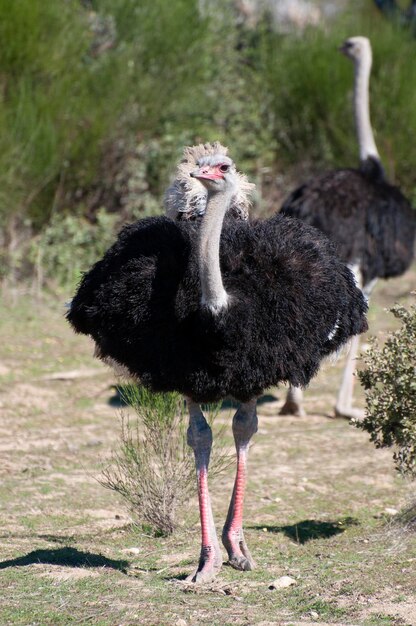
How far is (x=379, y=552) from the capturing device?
489 cm

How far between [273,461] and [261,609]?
283 cm

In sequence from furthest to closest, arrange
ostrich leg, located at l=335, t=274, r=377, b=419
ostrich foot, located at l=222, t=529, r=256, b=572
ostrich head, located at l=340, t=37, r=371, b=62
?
ostrich head, located at l=340, t=37, r=371, b=62
ostrich leg, located at l=335, t=274, r=377, b=419
ostrich foot, located at l=222, t=529, r=256, b=572

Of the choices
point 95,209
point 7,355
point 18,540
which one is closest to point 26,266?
point 95,209

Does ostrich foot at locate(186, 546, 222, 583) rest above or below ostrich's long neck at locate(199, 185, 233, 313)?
below

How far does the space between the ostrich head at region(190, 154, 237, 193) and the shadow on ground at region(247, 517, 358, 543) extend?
6.45 feet

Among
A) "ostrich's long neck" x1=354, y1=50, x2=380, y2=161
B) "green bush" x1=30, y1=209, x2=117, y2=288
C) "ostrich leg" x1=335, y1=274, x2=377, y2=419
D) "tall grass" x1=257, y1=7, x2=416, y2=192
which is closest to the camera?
"ostrich leg" x1=335, y1=274, x2=377, y2=419

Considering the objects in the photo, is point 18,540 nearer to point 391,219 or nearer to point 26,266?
point 391,219

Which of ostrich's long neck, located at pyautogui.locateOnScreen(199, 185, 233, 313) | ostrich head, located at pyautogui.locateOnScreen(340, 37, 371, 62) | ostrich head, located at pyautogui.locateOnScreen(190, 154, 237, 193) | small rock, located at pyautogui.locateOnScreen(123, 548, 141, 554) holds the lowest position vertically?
small rock, located at pyautogui.locateOnScreen(123, 548, 141, 554)

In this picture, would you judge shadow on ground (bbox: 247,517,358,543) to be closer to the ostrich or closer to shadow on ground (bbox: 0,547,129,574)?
shadow on ground (bbox: 0,547,129,574)

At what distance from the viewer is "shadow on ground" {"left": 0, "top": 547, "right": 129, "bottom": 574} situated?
483 centimetres

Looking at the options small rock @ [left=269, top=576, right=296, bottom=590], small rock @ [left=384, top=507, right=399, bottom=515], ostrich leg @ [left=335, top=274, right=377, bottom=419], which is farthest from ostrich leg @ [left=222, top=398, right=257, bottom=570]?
ostrich leg @ [left=335, top=274, right=377, bottom=419]

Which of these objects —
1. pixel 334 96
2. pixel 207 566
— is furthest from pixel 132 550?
pixel 334 96

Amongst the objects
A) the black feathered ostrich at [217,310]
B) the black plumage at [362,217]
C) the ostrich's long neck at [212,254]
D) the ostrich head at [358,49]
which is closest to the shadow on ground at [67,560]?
the black feathered ostrich at [217,310]

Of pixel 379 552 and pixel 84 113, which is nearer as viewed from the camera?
pixel 379 552
